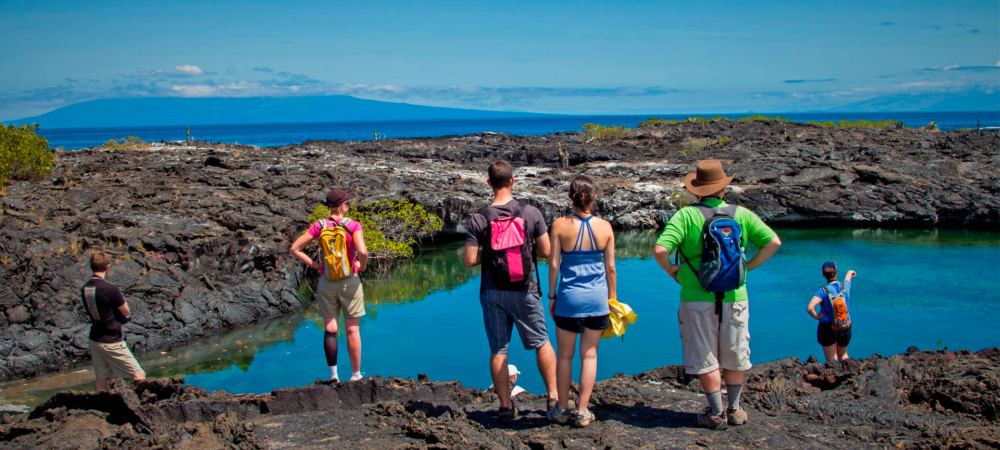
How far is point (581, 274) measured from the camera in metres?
5.72

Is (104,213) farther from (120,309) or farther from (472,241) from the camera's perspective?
(472,241)

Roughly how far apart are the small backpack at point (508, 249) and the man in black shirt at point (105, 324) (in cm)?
386

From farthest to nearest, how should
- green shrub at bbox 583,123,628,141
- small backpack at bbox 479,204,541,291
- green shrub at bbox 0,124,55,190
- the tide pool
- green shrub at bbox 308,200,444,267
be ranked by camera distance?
green shrub at bbox 583,123,628,141
green shrub at bbox 0,124,55,190
green shrub at bbox 308,200,444,267
the tide pool
small backpack at bbox 479,204,541,291

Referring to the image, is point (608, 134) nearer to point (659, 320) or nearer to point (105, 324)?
point (659, 320)

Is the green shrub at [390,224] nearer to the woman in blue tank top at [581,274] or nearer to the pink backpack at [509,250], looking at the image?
the pink backpack at [509,250]

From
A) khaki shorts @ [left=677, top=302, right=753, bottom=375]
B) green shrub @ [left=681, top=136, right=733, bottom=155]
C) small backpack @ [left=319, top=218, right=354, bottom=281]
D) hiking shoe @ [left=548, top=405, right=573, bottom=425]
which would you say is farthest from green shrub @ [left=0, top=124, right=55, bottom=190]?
green shrub @ [left=681, top=136, right=733, bottom=155]

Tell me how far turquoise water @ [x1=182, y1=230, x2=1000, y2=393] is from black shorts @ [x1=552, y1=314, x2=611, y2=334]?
164 inches

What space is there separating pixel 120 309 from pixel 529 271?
4.22 meters

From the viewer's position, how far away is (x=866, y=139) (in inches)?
1529

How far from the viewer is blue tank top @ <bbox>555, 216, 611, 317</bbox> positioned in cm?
572

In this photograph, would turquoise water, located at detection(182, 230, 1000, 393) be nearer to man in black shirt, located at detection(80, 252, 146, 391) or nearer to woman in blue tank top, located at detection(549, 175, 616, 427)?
man in black shirt, located at detection(80, 252, 146, 391)

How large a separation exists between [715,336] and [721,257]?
0.63 meters

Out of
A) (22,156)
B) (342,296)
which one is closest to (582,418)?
(342,296)

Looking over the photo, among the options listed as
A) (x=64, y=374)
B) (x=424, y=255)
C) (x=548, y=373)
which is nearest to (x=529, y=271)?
(x=548, y=373)
